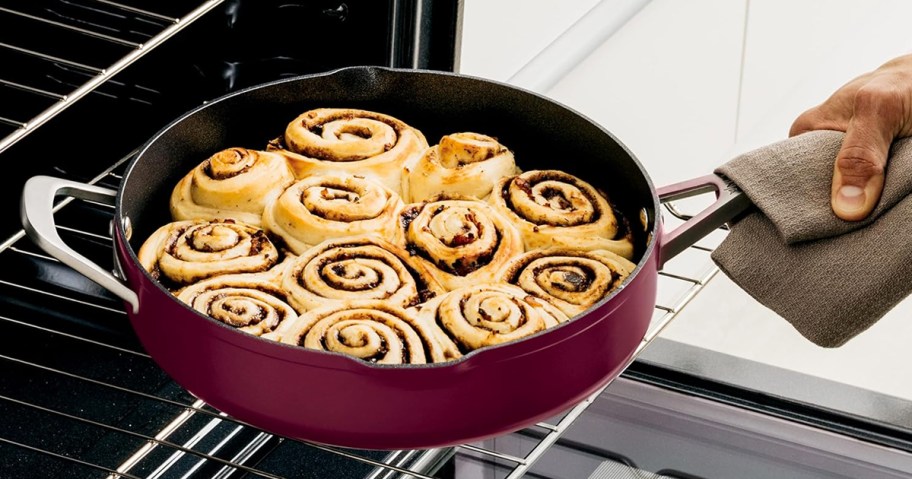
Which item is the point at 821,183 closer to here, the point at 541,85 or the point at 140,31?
the point at 140,31

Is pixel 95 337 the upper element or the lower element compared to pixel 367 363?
lower

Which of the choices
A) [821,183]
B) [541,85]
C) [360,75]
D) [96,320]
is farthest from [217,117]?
[541,85]

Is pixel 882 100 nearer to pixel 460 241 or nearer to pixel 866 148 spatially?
pixel 866 148

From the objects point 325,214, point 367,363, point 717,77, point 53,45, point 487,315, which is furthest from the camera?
point 717,77

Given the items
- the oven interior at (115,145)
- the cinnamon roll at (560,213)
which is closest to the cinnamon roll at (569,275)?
the cinnamon roll at (560,213)

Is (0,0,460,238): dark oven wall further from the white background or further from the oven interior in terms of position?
the white background

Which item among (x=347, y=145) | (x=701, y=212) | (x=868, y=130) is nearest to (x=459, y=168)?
(x=347, y=145)

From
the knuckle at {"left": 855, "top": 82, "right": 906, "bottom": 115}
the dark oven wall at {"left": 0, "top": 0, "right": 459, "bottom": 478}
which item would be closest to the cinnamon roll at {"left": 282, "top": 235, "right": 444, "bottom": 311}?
the dark oven wall at {"left": 0, "top": 0, "right": 459, "bottom": 478}
